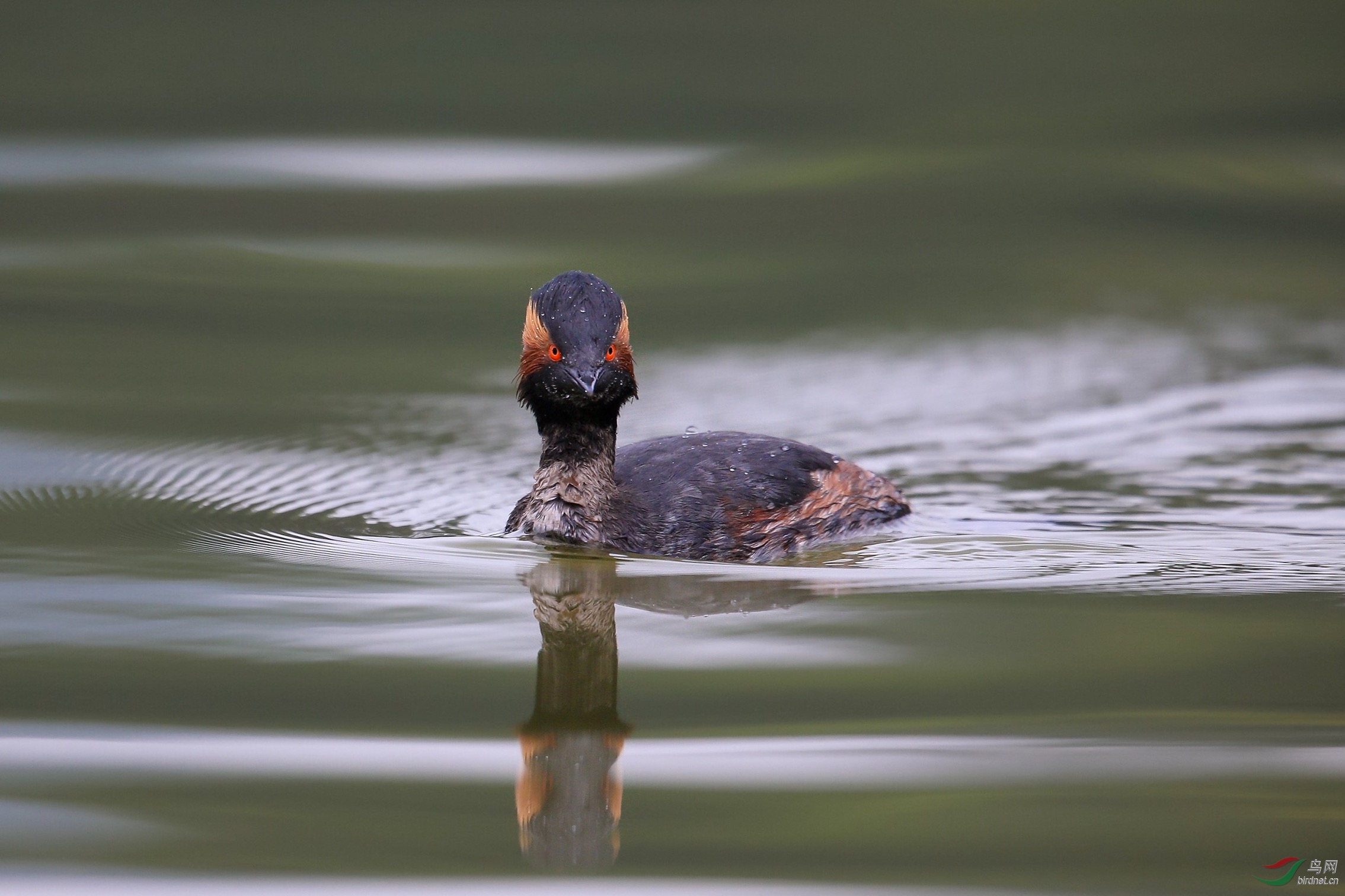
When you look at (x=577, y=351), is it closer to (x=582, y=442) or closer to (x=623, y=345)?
(x=623, y=345)

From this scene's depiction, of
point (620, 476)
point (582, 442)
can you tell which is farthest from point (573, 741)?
point (620, 476)

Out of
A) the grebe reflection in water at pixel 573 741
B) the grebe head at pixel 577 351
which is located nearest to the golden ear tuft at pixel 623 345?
the grebe head at pixel 577 351

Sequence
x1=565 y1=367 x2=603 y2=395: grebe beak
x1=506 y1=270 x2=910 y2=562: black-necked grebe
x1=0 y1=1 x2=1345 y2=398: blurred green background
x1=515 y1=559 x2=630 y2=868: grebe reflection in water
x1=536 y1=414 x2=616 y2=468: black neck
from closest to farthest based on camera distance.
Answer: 1. x1=515 y1=559 x2=630 y2=868: grebe reflection in water
2. x1=565 y1=367 x2=603 y2=395: grebe beak
3. x1=506 y1=270 x2=910 y2=562: black-necked grebe
4. x1=536 y1=414 x2=616 y2=468: black neck
5. x1=0 y1=1 x2=1345 y2=398: blurred green background

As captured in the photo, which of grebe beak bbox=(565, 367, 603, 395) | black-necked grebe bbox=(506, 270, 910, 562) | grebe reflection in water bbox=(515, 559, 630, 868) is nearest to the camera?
grebe reflection in water bbox=(515, 559, 630, 868)

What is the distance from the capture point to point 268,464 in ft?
27.5

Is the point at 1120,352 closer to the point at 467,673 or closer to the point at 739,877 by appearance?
the point at 467,673

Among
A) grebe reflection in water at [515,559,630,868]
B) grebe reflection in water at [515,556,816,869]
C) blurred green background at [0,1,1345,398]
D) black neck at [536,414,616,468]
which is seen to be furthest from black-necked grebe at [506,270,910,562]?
blurred green background at [0,1,1345,398]

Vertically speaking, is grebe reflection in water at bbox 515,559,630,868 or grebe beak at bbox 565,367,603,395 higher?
grebe beak at bbox 565,367,603,395

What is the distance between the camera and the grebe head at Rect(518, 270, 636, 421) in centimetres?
707

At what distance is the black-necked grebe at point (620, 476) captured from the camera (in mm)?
7133

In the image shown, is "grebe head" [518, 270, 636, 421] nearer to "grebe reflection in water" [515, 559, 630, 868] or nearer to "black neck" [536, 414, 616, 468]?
"black neck" [536, 414, 616, 468]

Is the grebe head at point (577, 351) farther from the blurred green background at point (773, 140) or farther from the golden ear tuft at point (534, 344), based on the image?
the blurred green background at point (773, 140)

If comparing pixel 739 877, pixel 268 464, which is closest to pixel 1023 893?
pixel 739 877

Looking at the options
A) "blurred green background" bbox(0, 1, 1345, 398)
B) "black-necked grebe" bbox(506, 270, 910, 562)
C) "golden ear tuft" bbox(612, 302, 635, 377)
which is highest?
"blurred green background" bbox(0, 1, 1345, 398)
